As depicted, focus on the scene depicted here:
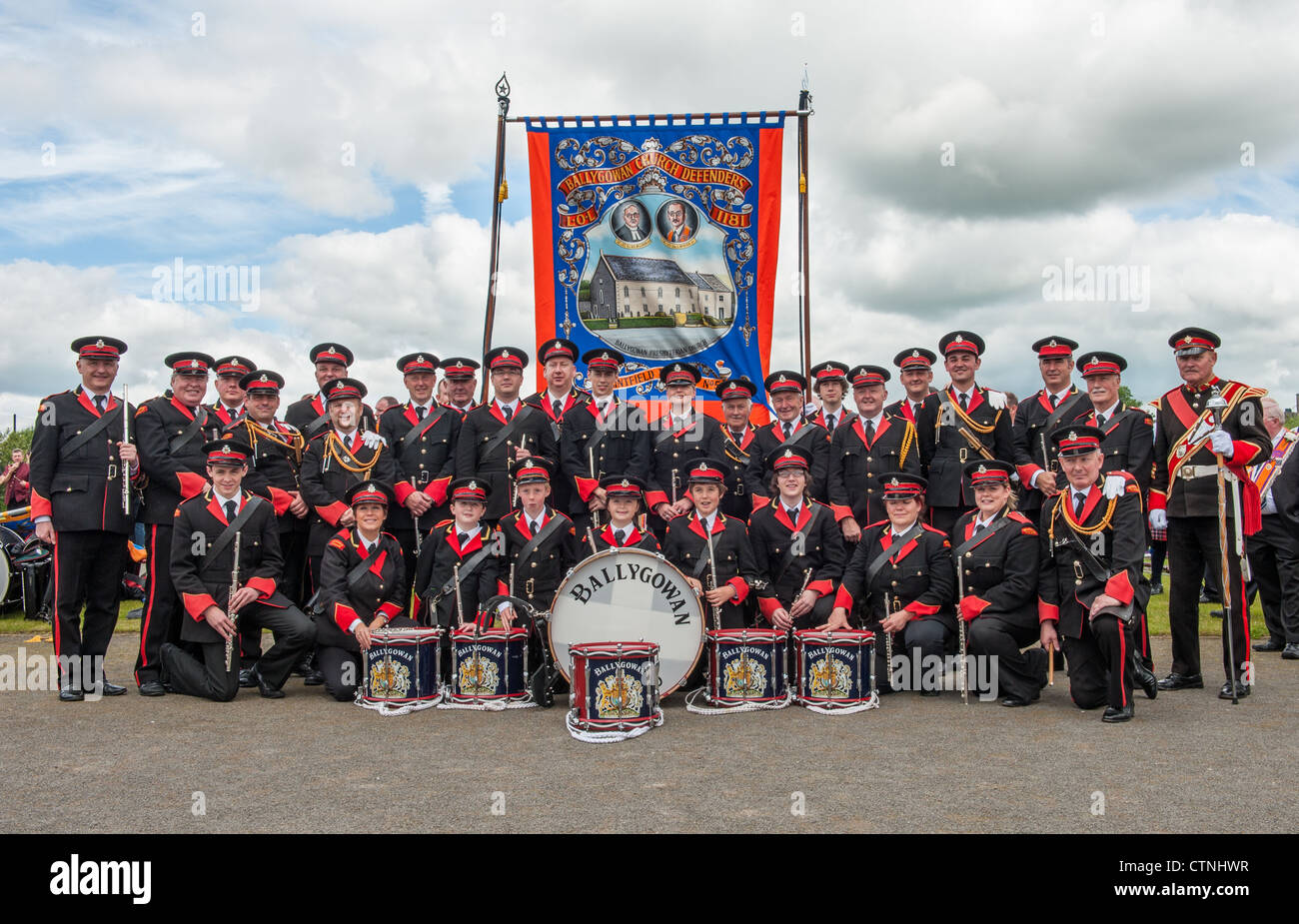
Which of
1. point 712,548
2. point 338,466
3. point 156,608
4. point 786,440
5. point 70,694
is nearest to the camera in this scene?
point 70,694

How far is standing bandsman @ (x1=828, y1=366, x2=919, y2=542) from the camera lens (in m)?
8.19

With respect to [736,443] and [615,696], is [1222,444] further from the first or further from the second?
[615,696]

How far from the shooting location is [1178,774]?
4754mm

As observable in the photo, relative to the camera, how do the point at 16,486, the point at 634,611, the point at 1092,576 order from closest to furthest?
the point at 1092,576, the point at 634,611, the point at 16,486

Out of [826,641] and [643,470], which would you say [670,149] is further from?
[826,641]

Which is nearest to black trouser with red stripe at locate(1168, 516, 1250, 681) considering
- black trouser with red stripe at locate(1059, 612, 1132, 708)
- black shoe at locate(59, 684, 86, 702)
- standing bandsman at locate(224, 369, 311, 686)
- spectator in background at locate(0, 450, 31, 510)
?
black trouser with red stripe at locate(1059, 612, 1132, 708)

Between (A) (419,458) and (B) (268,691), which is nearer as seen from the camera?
(B) (268,691)

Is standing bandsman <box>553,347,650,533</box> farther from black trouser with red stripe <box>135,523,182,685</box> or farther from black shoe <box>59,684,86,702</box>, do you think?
black shoe <box>59,684,86,702</box>

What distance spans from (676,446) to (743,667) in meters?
2.38

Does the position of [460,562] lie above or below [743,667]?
above

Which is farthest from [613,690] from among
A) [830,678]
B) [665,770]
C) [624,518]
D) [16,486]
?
[16,486]

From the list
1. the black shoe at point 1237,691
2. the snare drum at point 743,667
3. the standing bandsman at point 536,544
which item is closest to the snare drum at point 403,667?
the standing bandsman at point 536,544

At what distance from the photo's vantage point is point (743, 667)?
662 cm

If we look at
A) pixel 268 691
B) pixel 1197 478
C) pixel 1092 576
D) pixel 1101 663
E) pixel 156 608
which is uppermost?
pixel 1197 478
